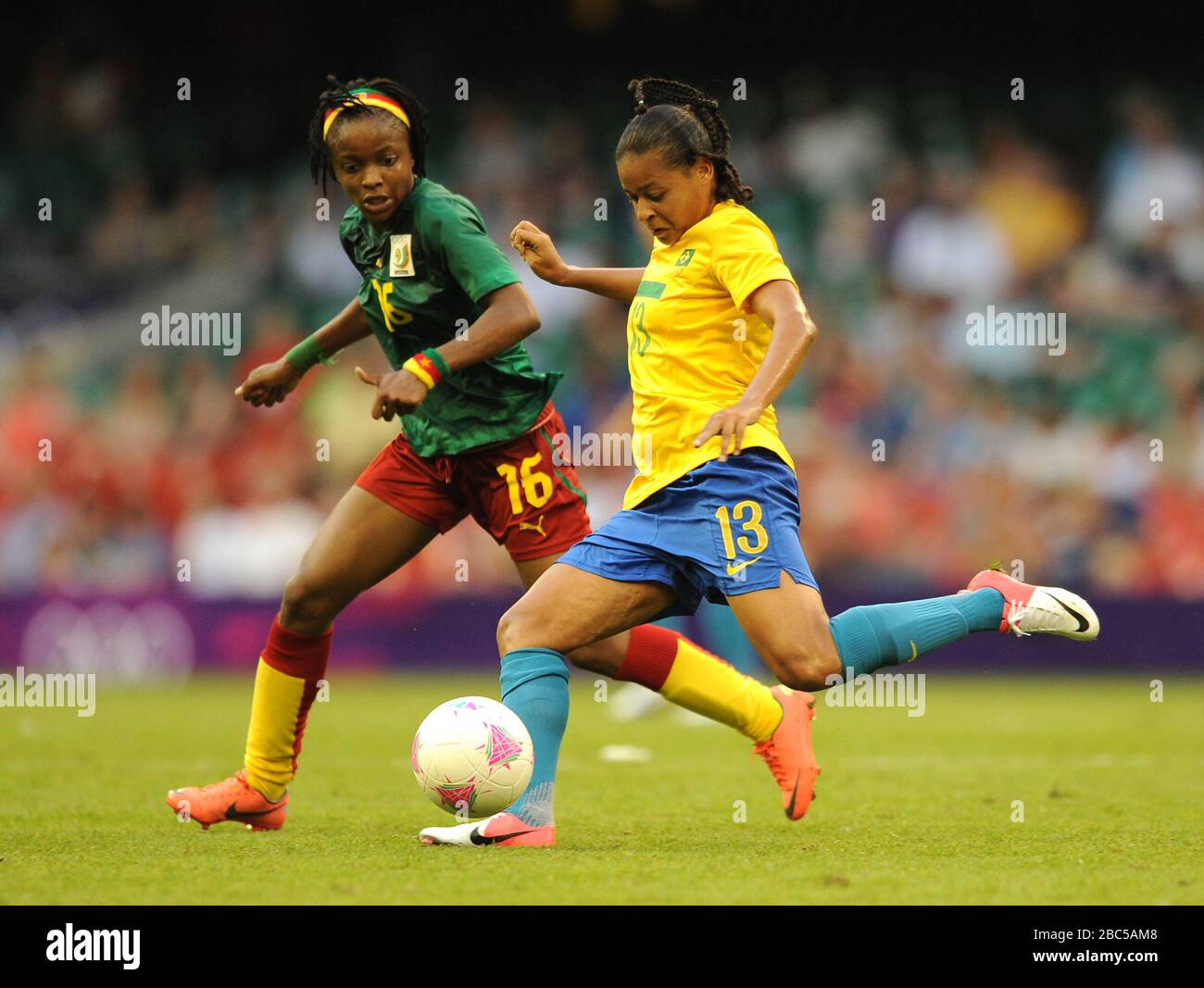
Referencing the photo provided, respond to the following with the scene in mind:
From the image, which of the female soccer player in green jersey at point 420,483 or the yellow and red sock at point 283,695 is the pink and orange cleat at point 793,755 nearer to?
the female soccer player in green jersey at point 420,483

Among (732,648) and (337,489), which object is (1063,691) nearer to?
(732,648)

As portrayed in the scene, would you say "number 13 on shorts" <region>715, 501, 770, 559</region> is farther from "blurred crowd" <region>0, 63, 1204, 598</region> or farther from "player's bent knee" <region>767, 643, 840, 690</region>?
"blurred crowd" <region>0, 63, 1204, 598</region>

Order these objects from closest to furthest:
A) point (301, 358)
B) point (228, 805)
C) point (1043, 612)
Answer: point (1043, 612) < point (228, 805) < point (301, 358)

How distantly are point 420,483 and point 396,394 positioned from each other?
766 millimetres

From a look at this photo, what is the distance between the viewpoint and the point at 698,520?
5145mm

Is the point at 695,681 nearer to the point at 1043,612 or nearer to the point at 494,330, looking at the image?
the point at 1043,612

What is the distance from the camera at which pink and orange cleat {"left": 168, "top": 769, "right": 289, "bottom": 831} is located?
5.57 metres

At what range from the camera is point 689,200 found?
529 centimetres

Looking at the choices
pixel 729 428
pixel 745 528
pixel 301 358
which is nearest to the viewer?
pixel 729 428

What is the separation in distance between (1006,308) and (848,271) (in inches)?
58.9

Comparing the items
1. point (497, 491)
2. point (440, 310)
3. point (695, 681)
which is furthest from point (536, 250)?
point (695, 681)

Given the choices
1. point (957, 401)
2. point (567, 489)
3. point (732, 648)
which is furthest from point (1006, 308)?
point (567, 489)
